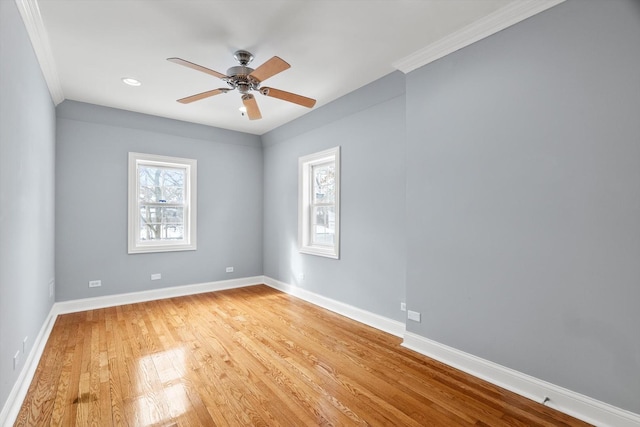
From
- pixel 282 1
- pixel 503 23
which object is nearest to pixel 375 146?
pixel 503 23

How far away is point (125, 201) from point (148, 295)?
1470 mm

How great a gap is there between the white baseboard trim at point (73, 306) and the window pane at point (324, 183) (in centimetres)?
216

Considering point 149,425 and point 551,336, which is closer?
point 149,425

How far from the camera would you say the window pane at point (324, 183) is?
14.8 feet

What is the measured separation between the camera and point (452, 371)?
2.55 m

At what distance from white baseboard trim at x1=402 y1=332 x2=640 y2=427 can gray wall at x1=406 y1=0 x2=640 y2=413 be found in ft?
0.15

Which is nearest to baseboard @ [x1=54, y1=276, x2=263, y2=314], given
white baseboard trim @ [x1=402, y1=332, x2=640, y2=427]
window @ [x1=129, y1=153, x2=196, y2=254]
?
window @ [x1=129, y1=153, x2=196, y2=254]

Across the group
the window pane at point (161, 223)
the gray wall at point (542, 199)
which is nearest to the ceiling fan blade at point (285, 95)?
the gray wall at point (542, 199)

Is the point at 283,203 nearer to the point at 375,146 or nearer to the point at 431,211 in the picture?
the point at 375,146

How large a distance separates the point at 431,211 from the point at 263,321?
2387mm

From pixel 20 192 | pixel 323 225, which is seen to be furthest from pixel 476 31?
pixel 20 192

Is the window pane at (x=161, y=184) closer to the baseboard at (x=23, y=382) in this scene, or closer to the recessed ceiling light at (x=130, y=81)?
the recessed ceiling light at (x=130, y=81)

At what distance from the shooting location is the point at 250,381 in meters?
2.39

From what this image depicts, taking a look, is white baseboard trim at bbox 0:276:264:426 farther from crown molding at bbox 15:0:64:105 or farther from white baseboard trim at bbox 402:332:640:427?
white baseboard trim at bbox 402:332:640:427
